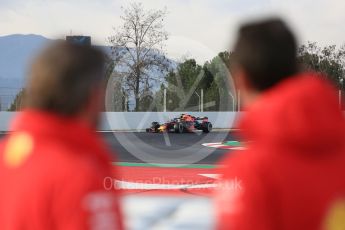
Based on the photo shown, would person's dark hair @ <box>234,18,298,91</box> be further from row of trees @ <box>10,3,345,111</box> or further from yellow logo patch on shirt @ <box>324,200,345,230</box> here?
row of trees @ <box>10,3,345,111</box>

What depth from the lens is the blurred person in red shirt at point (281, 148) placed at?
141 cm

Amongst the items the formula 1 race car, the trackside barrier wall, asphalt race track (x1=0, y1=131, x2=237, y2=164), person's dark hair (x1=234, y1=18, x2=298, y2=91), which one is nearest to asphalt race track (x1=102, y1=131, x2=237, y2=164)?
asphalt race track (x1=0, y1=131, x2=237, y2=164)

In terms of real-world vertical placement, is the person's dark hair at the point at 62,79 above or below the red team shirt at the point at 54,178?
above

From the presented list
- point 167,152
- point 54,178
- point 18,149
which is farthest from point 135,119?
point 54,178

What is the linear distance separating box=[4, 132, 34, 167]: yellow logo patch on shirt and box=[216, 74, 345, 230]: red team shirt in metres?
0.43

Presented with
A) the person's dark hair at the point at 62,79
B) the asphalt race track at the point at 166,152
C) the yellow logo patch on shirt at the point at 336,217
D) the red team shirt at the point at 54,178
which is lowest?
the asphalt race track at the point at 166,152

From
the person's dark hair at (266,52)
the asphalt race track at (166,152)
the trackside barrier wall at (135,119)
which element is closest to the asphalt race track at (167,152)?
the asphalt race track at (166,152)

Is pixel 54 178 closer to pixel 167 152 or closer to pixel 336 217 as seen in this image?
pixel 336 217

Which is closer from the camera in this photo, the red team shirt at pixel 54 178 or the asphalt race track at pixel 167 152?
the red team shirt at pixel 54 178

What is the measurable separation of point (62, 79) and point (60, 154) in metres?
0.17

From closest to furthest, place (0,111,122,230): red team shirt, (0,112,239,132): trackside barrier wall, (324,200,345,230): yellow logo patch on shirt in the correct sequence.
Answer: (0,111,122,230): red team shirt, (324,200,345,230): yellow logo patch on shirt, (0,112,239,132): trackside barrier wall

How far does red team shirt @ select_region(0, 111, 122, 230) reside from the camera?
4.52 feet

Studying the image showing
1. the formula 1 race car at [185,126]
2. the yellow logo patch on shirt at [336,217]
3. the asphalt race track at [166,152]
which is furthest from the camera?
the formula 1 race car at [185,126]

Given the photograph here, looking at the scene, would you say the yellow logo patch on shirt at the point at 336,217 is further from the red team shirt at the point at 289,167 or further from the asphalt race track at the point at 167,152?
the asphalt race track at the point at 167,152
